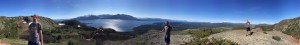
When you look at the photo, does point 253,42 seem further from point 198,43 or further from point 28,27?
point 28,27

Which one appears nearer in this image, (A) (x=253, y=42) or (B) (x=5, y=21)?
(A) (x=253, y=42)

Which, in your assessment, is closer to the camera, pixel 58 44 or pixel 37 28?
pixel 37 28

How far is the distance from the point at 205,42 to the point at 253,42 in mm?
8307

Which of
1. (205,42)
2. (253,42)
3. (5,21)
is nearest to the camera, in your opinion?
(205,42)

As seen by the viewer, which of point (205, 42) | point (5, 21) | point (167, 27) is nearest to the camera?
point (167, 27)

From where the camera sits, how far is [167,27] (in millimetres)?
36188

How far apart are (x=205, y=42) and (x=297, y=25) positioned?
39.8 meters

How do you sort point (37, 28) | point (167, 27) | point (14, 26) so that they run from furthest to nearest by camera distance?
point (14, 26) → point (167, 27) → point (37, 28)

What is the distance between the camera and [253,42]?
51531 mm

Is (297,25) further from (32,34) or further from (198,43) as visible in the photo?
(32,34)

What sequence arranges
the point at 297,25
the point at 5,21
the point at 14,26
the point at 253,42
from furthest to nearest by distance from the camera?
the point at 5,21 → the point at 14,26 → the point at 297,25 → the point at 253,42

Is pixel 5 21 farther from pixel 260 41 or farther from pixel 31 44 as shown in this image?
pixel 31 44

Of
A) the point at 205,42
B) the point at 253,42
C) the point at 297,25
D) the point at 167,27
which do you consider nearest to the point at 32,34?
the point at 167,27

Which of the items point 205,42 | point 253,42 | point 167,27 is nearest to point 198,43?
point 205,42
